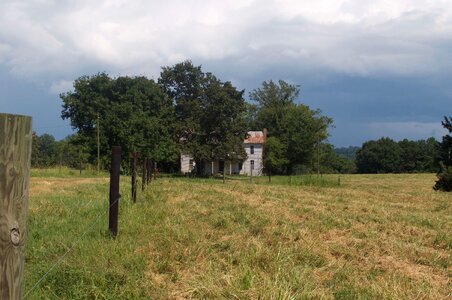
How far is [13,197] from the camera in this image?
207 cm

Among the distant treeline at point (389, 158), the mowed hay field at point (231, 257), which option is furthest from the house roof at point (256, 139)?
the mowed hay field at point (231, 257)

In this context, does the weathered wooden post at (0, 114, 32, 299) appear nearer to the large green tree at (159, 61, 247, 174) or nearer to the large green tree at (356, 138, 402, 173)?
the large green tree at (159, 61, 247, 174)

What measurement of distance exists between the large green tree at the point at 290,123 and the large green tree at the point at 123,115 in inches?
968

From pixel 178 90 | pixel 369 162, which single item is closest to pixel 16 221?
pixel 178 90

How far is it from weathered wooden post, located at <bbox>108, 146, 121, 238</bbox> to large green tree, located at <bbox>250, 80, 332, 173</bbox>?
70.1 metres

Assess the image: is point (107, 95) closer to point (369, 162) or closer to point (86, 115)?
point (86, 115)

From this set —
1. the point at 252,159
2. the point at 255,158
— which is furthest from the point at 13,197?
the point at 252,159

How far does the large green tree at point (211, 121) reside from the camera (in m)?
58.3

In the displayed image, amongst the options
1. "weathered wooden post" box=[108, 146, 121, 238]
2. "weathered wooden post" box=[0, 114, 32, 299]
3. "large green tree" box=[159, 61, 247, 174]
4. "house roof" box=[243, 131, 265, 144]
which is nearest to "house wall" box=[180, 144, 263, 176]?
"house roof" box=[243, 131, 265, 144]

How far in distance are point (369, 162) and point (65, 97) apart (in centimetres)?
7582

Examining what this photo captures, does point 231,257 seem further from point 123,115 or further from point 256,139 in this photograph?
point 256,139

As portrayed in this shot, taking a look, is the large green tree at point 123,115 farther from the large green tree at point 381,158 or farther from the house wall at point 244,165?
the large green tree at point 381,158

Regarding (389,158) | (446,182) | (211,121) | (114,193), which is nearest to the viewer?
(114,193)

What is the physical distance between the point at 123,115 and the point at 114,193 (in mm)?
55498
